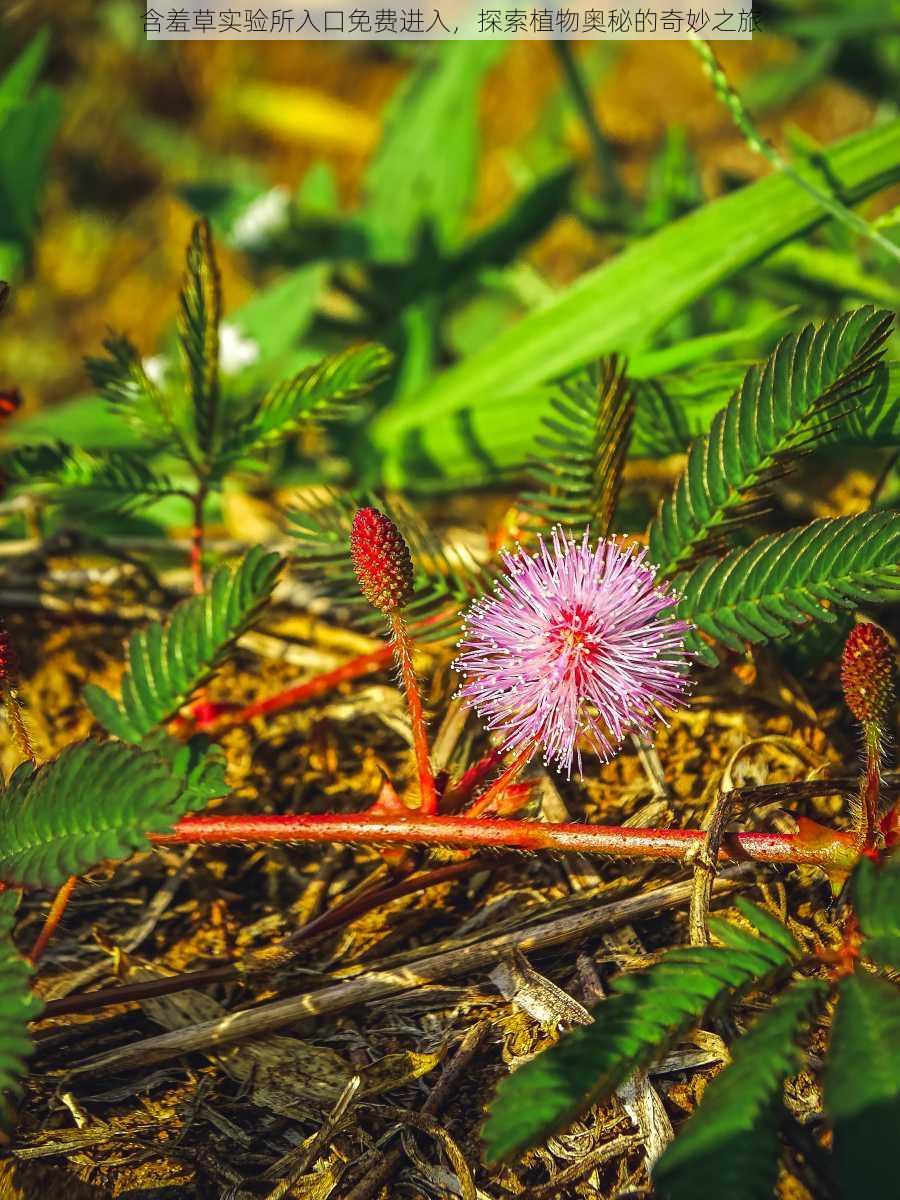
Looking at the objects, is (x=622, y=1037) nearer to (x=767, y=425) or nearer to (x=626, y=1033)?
(x=626, y=1033)

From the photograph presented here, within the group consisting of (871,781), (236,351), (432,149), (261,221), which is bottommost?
(871,781)

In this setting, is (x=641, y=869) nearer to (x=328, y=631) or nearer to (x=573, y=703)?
(x=573, y=703)

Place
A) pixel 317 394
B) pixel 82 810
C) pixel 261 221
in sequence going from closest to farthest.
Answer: pixel 82 810 < pixel 317 394 < pixel 261 221

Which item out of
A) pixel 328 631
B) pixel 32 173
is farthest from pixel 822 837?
pixel 32 173

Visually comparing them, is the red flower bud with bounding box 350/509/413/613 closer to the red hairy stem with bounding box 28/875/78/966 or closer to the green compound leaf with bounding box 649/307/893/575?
the green compound leaf with bounding box 649/307/893/575

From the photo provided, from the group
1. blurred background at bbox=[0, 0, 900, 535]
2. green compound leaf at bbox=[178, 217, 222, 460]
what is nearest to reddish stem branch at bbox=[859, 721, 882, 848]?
blurred background at bbox=[0, 0, 900, 535]

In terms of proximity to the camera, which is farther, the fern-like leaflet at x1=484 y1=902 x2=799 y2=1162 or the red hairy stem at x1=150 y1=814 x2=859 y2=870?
the red hairy stem at x1=150 y1=814 x2=859 y2=870

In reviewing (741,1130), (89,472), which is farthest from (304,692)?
(741,1130)
